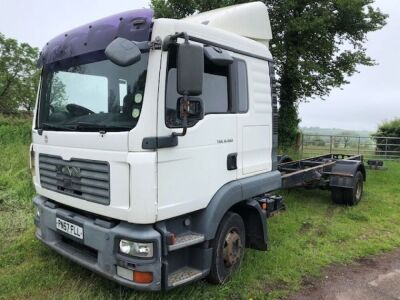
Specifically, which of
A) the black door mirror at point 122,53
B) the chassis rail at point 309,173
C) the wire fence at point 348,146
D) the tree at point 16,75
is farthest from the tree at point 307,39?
the tree at point 16,75

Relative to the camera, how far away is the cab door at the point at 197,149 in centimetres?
312

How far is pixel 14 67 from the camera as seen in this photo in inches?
1599

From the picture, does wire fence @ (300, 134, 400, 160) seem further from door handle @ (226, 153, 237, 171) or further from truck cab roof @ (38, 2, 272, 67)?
door handle @ (226, 153, 237, 171)

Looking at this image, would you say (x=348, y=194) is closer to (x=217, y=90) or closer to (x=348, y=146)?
(x=217, y=90)

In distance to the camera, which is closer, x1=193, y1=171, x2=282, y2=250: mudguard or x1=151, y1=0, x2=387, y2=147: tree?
x1=193, y1=171, x2=282, y2=250: mudguard

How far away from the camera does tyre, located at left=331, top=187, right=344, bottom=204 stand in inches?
301

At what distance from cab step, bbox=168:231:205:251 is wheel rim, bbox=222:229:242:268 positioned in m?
0.58

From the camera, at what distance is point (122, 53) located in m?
2.83

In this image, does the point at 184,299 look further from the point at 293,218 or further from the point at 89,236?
the point at 293,218

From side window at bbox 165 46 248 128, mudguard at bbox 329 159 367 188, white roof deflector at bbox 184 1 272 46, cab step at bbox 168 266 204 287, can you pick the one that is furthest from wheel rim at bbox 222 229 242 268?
mudguard at bbox 329 159 367 188

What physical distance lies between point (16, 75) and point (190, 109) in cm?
4354

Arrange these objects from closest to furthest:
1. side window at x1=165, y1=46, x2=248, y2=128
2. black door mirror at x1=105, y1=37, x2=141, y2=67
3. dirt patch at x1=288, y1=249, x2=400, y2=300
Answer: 1. black door mirror at x1=105, y1=37, x2=141, y2=67
2. side window at x1=165, y1=46, x2=248, y2=128
3. dirt patch at x1=288, y1=249, x2=400, y2=300

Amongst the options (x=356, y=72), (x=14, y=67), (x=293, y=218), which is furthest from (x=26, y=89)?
(x=293, y=218)

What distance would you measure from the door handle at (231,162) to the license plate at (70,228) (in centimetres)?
157
